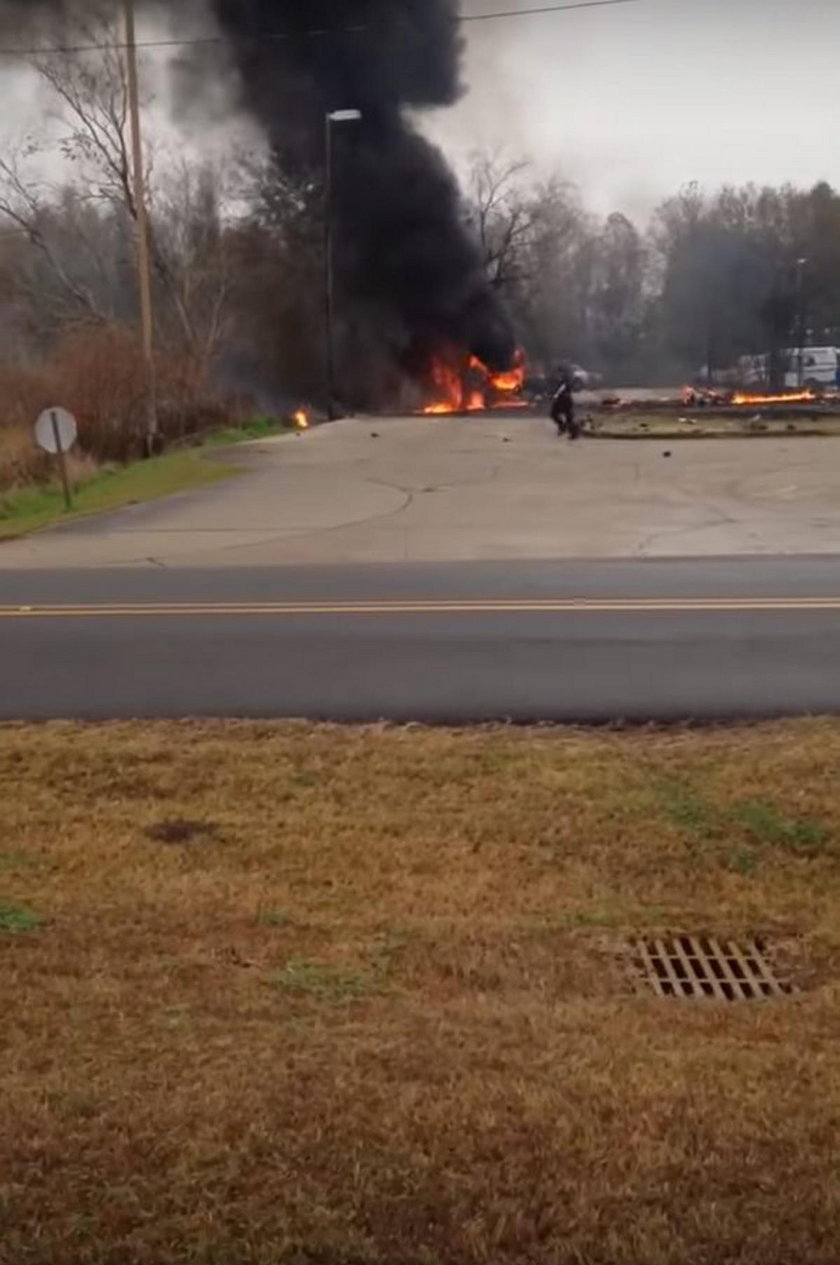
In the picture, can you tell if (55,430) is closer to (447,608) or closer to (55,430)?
(55,430)

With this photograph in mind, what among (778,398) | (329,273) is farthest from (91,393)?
(778,398)

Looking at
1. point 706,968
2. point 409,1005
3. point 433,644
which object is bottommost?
point 433,644

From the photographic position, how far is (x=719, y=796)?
4832 millimetres

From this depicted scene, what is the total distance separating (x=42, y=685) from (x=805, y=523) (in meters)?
8.66

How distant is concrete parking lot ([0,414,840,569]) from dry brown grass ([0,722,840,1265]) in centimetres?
672

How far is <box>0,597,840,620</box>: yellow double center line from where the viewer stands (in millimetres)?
8611

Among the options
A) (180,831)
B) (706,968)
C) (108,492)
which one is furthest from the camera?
(108,492)

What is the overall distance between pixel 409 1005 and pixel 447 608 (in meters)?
5.69

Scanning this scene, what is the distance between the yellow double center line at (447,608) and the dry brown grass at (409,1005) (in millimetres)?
2974

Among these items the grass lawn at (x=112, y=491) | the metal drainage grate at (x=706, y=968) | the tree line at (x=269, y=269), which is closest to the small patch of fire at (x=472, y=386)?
the tree line at (x=269, y=269)

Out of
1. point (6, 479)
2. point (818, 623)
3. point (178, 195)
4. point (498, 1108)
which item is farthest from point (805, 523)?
point (178, 195)

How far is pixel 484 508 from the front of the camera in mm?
15281

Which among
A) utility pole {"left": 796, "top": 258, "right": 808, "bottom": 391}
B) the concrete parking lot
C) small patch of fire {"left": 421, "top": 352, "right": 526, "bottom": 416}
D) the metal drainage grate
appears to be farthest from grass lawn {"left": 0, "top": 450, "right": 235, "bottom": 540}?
utility pole {"left": 796, "top": 258, "right": 808, "bottom": 391}

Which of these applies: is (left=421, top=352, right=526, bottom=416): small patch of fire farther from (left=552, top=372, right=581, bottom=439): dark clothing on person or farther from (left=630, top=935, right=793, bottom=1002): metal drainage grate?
(left=630, top=935, right=793, bottom=1002): metal drainage grate
